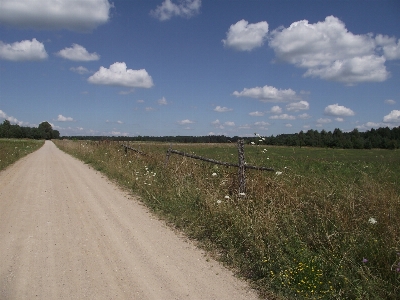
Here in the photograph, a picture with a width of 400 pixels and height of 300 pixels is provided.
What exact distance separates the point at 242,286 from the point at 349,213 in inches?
98.5

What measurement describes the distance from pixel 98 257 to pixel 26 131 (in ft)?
501

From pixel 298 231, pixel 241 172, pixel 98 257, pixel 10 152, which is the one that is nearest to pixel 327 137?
pixel 10 152

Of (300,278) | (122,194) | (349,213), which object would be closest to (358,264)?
(300,278)

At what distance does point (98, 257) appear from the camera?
486 centimetres

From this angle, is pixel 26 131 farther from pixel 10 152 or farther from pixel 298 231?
pixel 298 231

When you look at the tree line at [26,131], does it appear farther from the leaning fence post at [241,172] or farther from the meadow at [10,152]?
the leaning fence post at [241,172]

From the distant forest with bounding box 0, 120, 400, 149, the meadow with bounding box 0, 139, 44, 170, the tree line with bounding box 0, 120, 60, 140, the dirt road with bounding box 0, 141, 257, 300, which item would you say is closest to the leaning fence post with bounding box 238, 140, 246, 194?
the dirt road with bounding box 0, 141, 257, 300

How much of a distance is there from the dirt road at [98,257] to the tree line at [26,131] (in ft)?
433

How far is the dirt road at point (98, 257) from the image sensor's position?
392 cm

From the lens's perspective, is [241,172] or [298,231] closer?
[298,231]

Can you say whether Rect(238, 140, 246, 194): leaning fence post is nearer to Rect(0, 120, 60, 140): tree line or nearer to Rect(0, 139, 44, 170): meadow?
Rect(0, 139, 44, 170): meadow

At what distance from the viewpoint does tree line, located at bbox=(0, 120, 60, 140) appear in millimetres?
123688

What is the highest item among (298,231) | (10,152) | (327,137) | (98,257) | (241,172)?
(327,137)

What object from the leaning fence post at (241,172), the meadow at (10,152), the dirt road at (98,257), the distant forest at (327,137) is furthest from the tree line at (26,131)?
the leaning fence post at (241,172)
